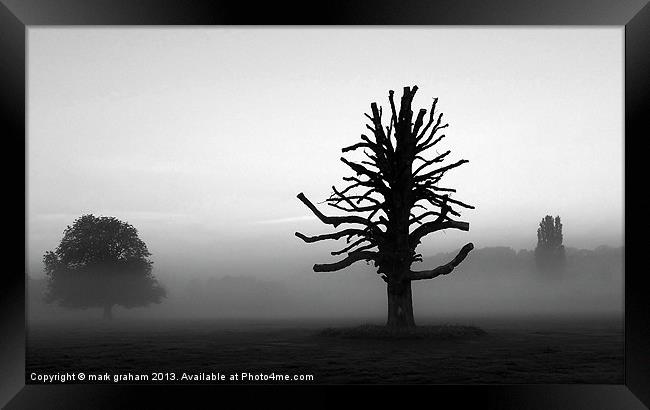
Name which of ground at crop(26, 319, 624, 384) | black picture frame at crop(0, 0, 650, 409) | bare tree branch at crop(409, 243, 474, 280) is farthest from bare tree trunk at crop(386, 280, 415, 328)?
black picture frame at crop(0, 0, 650, 409)

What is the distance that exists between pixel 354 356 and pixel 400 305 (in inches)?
125

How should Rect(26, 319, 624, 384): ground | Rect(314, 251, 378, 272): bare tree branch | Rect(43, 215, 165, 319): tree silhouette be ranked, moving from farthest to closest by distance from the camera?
Rect(43, 215, 165, 319): tree silhouette
Rect(314, 251, 378, 272): bare tree branch
Rect(26, 319, 624, 384): ground

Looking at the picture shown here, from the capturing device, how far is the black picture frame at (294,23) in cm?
952

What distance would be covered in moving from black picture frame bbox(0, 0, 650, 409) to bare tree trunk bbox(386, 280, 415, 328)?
→ 5571 millimetres

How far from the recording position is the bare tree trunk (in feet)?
50.6

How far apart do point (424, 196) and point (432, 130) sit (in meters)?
1.50

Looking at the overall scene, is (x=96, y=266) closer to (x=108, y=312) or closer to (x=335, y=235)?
(x=108, y=312)

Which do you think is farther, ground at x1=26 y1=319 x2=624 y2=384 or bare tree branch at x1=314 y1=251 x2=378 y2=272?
bare tree branch at x1=314 y1=251 x2=378 y2=272

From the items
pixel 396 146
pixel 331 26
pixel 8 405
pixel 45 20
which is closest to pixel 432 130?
pixel 396 146

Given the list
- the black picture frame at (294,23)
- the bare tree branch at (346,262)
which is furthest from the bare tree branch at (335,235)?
the black picture frame at (294,23)

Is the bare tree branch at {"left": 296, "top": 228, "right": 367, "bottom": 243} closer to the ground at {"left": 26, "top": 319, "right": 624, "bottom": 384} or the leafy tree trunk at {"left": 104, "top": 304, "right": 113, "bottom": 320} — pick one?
the ground at {"left": 26, "top": 319, "right": 624, "bottom": 384}

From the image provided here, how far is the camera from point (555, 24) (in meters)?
10.3

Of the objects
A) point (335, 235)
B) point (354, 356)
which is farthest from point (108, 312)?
point (354, 356)

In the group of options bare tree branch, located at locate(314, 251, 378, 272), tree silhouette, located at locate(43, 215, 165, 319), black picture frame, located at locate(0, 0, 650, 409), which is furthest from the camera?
tree silhouette, located at locate(43, 215, 165, 319)
